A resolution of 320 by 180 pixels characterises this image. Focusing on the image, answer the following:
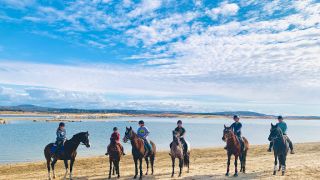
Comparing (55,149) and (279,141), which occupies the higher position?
(279,141)

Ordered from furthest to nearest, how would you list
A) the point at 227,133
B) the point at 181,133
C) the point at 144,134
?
the point at 181,133 → the point at 144,134 → the point at 227,133

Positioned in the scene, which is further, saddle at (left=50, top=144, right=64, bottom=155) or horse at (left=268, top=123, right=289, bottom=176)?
horse at (left=268, top=123, right=289, bottom=176)

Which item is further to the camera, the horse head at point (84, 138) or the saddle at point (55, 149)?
the saddle at point (55, 149)

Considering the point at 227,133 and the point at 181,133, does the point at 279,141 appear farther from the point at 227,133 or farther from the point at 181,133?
the point at 181,133

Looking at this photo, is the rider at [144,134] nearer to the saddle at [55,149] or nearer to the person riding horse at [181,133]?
the person riding horse at [181,133]

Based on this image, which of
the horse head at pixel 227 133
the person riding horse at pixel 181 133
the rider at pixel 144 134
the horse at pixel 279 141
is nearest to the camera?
the horse head at pixel 227 133

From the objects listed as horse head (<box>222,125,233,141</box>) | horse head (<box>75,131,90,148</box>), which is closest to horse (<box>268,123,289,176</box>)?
horse head (<box>222,125,233,141</box>)

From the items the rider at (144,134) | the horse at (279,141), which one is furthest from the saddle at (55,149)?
the horse at (279,141)

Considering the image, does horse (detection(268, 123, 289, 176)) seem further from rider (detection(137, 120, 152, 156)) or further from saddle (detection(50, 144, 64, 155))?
saddle (detection(50, 144, 64, 155))

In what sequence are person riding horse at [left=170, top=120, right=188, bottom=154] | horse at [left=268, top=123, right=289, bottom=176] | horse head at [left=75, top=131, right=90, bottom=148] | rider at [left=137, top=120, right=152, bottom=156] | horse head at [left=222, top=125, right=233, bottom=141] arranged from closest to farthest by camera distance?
horse head at [left=75, top=131, right=90, bottom=148]
horse head at [left=222, top=125, right=233, bottom=141]
rider at [left=137, top=120, right=152, bottom=156]
horse at [left=268, top=123, right=289, bottom=176]
person riding horse at [left=170, top=120, right=188, bottom=154]

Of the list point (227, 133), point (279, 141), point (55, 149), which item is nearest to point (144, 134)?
point (227, 133)

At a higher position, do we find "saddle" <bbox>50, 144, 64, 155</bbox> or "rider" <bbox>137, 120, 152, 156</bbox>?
"rider" <bbox>137, 120, 152, 156</bbox>

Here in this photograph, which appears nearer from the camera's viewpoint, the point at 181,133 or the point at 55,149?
the point at 55,149

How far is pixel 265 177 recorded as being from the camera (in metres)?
16.5
